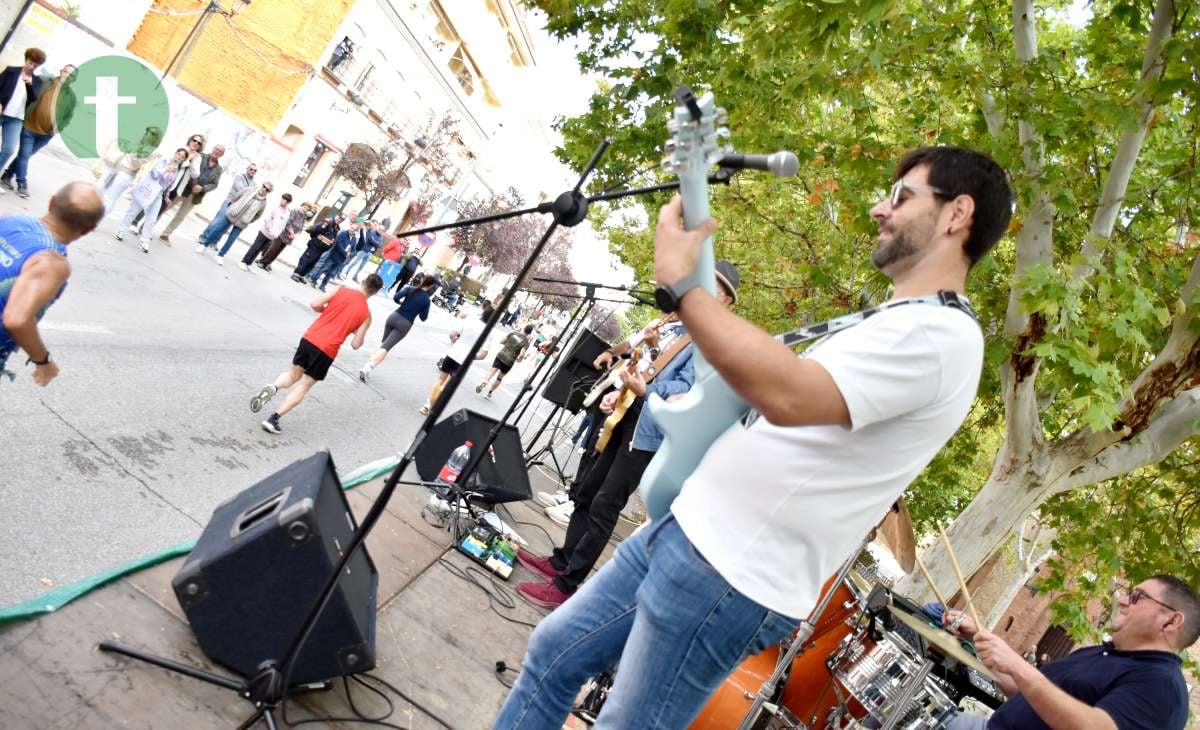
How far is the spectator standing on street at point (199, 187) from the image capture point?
13.9m

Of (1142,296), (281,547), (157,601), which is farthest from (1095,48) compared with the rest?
(157,601)

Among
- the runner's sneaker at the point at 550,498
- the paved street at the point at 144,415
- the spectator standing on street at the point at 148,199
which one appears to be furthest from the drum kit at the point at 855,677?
the spectator standing on street at the point at 148,199

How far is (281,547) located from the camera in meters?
2.72

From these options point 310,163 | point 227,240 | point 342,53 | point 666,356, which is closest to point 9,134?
point 227,240

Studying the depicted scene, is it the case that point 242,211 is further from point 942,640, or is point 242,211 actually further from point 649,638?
point 649,638

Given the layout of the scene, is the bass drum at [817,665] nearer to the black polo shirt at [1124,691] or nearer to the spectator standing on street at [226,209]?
the black polo shirt at [1124,691]

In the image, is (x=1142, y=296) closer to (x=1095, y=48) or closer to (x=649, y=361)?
(x=1095, y=48)

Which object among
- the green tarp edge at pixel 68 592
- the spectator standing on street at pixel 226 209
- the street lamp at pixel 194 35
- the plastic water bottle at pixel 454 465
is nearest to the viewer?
the green tarp edge at pixel 68 592

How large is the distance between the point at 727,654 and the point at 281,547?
1650 millimetres

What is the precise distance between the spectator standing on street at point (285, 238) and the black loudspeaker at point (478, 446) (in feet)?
39.4

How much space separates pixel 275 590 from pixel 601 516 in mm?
2733

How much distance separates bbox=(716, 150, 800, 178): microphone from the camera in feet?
5.84

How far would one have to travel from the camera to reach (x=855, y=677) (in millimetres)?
4289

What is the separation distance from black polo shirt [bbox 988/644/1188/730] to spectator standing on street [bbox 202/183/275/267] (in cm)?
1503
